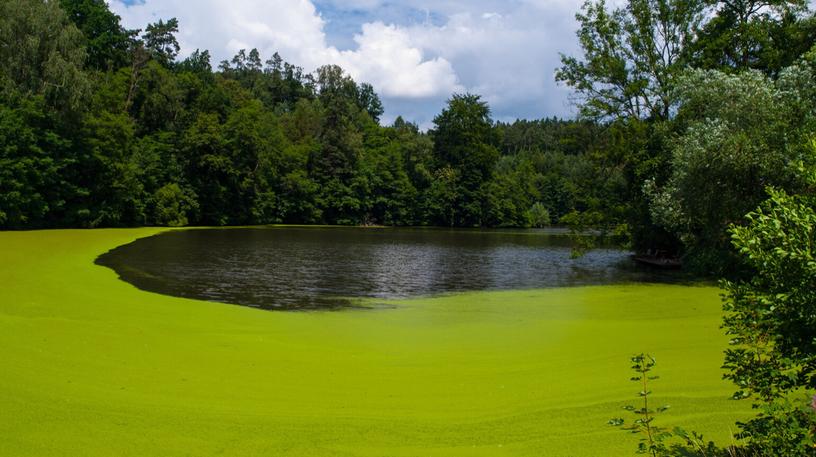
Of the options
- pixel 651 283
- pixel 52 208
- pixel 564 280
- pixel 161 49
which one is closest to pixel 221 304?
pixel 564 280

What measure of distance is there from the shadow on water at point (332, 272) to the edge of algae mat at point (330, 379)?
10.8ft

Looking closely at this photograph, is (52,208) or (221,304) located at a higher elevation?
(52,208)

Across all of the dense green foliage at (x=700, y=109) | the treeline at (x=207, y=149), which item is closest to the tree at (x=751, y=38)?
the dense green foliage at (x=700, y=109)

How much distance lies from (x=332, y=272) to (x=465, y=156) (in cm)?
6376

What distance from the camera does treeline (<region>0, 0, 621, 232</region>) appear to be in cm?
3638

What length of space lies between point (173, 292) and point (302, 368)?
30.8 ft

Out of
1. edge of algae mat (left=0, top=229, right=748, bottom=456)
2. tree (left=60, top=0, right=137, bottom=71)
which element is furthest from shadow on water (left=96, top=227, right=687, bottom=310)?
tree (left=60, top=0, right=137, bottom=71)

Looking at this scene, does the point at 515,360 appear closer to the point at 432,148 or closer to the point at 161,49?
the point at 161,49

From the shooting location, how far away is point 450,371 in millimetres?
7871

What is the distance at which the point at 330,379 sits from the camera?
730 centimetres

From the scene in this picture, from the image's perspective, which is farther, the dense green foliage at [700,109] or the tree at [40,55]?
the tree at [40,55]

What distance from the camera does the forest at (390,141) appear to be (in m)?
17.5

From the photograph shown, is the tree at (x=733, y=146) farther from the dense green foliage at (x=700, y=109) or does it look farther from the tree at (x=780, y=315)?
the tree at (x=780, y=315)

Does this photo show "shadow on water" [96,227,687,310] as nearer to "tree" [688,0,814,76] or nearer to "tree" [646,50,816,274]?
"tree" [646,50,816,274]
